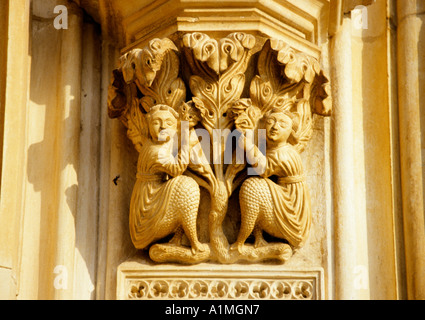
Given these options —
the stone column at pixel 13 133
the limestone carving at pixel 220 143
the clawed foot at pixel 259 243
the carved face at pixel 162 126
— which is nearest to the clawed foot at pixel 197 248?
the limestone carving at pixel 220 143

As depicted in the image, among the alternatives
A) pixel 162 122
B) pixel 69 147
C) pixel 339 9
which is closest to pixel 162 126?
pixel 162 122

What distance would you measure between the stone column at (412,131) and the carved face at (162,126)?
0.52 metres

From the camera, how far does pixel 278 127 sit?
2.54m

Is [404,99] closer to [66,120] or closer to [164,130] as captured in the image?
[164,130]

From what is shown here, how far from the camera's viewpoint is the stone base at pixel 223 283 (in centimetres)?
251

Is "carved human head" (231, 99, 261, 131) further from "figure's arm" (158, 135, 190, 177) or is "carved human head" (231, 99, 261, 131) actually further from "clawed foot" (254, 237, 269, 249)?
"clawed foot" (254, 237, 269, 249)

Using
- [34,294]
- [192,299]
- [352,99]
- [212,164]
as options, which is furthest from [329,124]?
[34,294]

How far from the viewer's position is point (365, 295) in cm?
A: 258

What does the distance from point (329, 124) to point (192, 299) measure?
51cm

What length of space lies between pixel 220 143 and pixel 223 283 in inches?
11.7

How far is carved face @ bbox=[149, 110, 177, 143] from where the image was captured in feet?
8.34

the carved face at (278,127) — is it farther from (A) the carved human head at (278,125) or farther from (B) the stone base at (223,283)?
(B) the stone base at (223,283)

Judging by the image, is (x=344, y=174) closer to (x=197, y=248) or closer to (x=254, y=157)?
(x=254, y=157)

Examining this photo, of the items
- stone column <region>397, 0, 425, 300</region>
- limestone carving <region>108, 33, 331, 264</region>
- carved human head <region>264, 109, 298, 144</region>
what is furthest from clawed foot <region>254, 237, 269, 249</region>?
stone column <region>397, 0, 425, 300</region>
